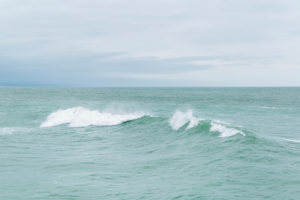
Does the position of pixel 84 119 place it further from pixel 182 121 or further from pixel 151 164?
pixel 151 164

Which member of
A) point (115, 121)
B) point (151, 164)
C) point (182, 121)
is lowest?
point (151, 164)

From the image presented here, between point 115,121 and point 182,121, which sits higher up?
point 182,121

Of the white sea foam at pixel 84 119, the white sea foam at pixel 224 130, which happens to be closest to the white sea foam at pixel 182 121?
the white sea foam at pixel 224 130

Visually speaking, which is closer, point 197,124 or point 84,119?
point 197,124

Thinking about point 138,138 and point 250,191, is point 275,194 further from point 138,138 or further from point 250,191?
point 138,138

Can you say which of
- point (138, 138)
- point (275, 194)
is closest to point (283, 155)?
point (275, 194)

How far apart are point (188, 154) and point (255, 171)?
4.51m

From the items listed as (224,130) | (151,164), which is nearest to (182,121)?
(224,130)

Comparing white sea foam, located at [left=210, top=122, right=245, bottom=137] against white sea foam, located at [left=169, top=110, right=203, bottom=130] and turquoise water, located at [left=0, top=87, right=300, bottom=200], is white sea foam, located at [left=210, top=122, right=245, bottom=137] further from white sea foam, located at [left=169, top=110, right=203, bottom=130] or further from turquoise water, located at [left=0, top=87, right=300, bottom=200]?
white sea foam, located at [left=169, top=110, right=203, bottom=130]

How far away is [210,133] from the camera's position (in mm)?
21141

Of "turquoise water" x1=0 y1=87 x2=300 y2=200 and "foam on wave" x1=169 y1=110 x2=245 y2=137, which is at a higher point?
"foam on wave" x1=169 y1=110 x2=245 y2=137

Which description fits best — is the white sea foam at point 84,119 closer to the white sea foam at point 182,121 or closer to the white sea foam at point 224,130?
the white sea foam at point 182,121

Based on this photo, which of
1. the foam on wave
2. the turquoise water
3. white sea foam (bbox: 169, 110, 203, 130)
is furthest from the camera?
white sea foam (bbox: 169, 110, 203, 130)

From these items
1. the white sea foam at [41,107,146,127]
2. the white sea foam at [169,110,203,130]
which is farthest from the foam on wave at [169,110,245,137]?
the white sea foam at [41,107,146,127]
